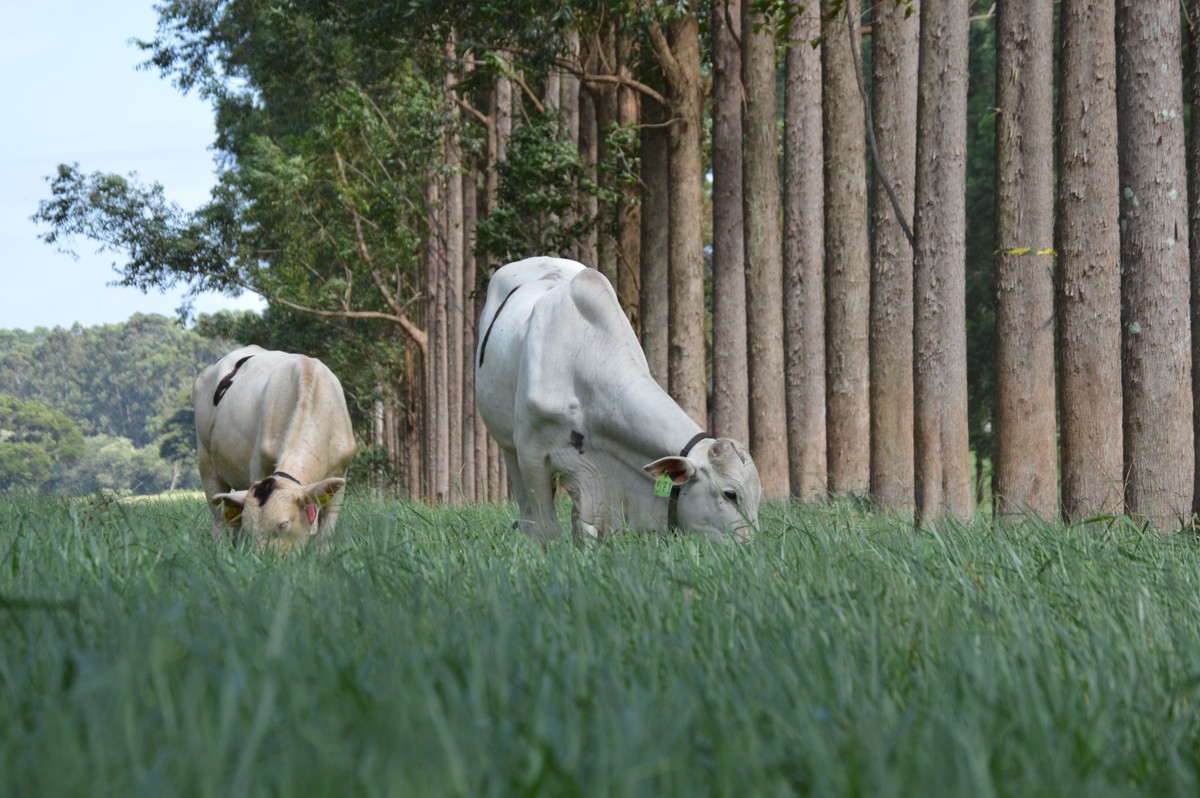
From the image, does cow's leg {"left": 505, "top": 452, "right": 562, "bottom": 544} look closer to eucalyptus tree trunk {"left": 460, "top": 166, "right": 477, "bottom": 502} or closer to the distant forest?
eucalyptus tree trunk {"left": 460, "top": 166, "right": 477, "bottom": 502}

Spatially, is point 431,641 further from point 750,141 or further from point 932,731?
point 750,141

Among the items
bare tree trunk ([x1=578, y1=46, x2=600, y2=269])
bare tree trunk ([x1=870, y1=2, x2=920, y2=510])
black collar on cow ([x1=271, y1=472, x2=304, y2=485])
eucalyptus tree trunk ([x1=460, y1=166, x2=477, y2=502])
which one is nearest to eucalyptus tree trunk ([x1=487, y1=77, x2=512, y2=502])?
eucalyptus tree trunk ([x1=460, y1=166, x2=477, y2=502])

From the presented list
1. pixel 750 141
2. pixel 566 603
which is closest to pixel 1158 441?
pixel 566 603

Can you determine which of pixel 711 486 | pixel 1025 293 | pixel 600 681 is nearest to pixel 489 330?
pixel 711 486

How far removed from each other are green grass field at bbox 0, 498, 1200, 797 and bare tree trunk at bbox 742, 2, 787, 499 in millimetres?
9348

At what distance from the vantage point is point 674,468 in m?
7.06

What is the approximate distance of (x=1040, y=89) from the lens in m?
8.73

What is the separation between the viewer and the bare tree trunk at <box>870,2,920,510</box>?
11688 millimetres

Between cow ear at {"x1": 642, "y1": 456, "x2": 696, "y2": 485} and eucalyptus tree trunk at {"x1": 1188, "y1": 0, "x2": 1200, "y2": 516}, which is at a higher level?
eucalyptus tree trunk at {"x1": 1188, "y1": 0, "x2": 1200, "y2": 516}

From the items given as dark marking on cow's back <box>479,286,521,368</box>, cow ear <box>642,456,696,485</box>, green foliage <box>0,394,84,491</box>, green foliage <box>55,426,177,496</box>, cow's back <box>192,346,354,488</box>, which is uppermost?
dark marking on cow's back <box>479,286,521,368</box>

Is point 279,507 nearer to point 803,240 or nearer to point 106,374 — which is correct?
point 803,240

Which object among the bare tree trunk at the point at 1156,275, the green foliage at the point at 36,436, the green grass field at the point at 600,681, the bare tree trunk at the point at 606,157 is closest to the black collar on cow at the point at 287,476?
the green grass field at the point at 600,681

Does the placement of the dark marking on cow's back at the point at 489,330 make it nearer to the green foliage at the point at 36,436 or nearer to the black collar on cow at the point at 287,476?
the black collar on cow at the point at 287,476

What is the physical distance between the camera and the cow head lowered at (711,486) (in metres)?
6.98
